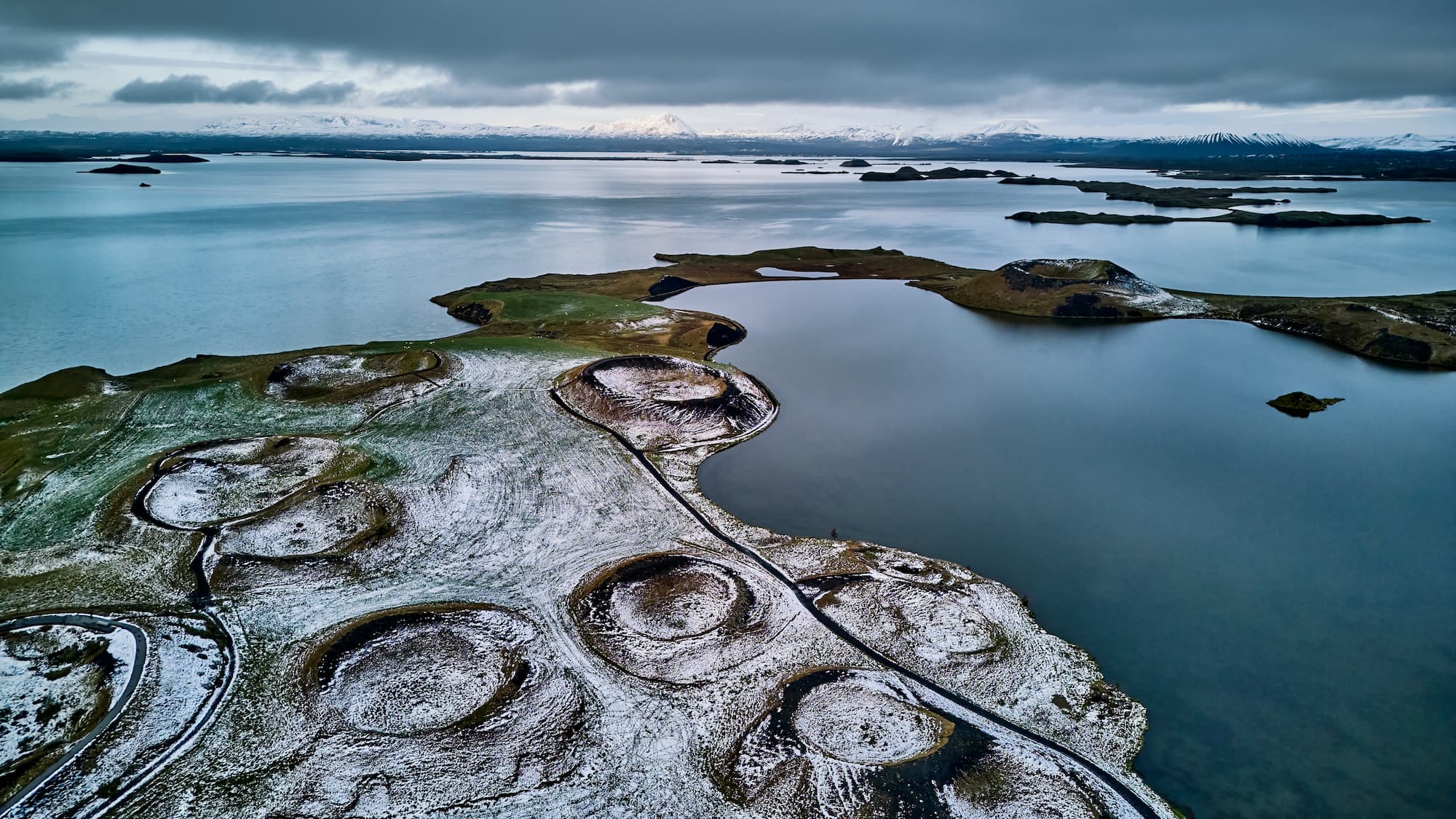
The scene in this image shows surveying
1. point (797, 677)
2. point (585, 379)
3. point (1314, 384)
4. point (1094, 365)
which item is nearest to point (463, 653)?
point (797, 677)

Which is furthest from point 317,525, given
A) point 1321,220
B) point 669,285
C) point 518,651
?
point 1321,220

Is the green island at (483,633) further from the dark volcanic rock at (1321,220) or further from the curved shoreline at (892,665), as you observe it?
the dark volcanic rock at (1321,220)

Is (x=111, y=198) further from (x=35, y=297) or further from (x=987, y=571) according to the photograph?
(x=987, y=571)

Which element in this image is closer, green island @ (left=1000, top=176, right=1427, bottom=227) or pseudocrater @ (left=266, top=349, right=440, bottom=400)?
pseudocrater @ (left=266, top=349, right=440, bottom=400)

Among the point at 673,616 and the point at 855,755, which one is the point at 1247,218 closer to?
the point at 673,616

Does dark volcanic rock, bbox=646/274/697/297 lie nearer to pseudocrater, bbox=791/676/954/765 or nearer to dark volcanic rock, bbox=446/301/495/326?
dark volcanic rock, bbox=446/301/495/326

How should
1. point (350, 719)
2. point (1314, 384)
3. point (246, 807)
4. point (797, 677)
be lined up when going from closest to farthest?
point (246, 807) → point (350, 719) → point (797, 677) → point (1314, 384)

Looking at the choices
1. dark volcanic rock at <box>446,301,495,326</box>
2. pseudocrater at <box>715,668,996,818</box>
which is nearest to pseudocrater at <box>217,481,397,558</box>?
pseudocrater at <box>715,668,996,818</box>
